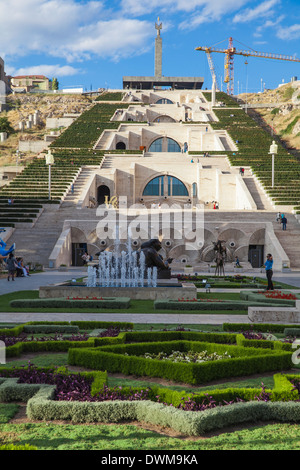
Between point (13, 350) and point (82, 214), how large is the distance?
27.0m

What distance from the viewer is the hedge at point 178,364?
6.83m

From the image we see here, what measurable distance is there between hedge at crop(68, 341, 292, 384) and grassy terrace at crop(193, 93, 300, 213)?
29.2 meters

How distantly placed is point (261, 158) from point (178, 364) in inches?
1825

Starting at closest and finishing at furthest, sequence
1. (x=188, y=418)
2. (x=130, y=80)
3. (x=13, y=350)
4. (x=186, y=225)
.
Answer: (x=188, y=418) < (x=13, y=350) < (x=186, y=225) < (x=130, y=80)

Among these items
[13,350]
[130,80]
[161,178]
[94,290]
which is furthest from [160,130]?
[13,350]

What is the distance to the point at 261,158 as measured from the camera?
167ft

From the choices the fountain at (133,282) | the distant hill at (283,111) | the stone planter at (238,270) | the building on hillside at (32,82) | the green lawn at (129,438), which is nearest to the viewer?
the green lawn at (129,438)

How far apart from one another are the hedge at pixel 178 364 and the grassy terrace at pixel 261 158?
2919cm

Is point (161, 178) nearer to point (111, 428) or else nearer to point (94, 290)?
point (94, 290)

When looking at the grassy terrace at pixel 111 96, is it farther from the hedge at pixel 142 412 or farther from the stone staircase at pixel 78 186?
the hedge at pixel 142 412

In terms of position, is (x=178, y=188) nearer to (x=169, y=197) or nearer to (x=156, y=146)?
(x=169, y=197)

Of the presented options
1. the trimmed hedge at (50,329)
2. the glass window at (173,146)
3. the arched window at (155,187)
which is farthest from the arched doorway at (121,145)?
the trimmed hedge at (50,329)

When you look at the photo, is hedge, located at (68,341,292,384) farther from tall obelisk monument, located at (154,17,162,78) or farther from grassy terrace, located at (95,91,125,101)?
tall obelisk monument, located at (154,17,162,78)

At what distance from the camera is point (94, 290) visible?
54.2 feet
